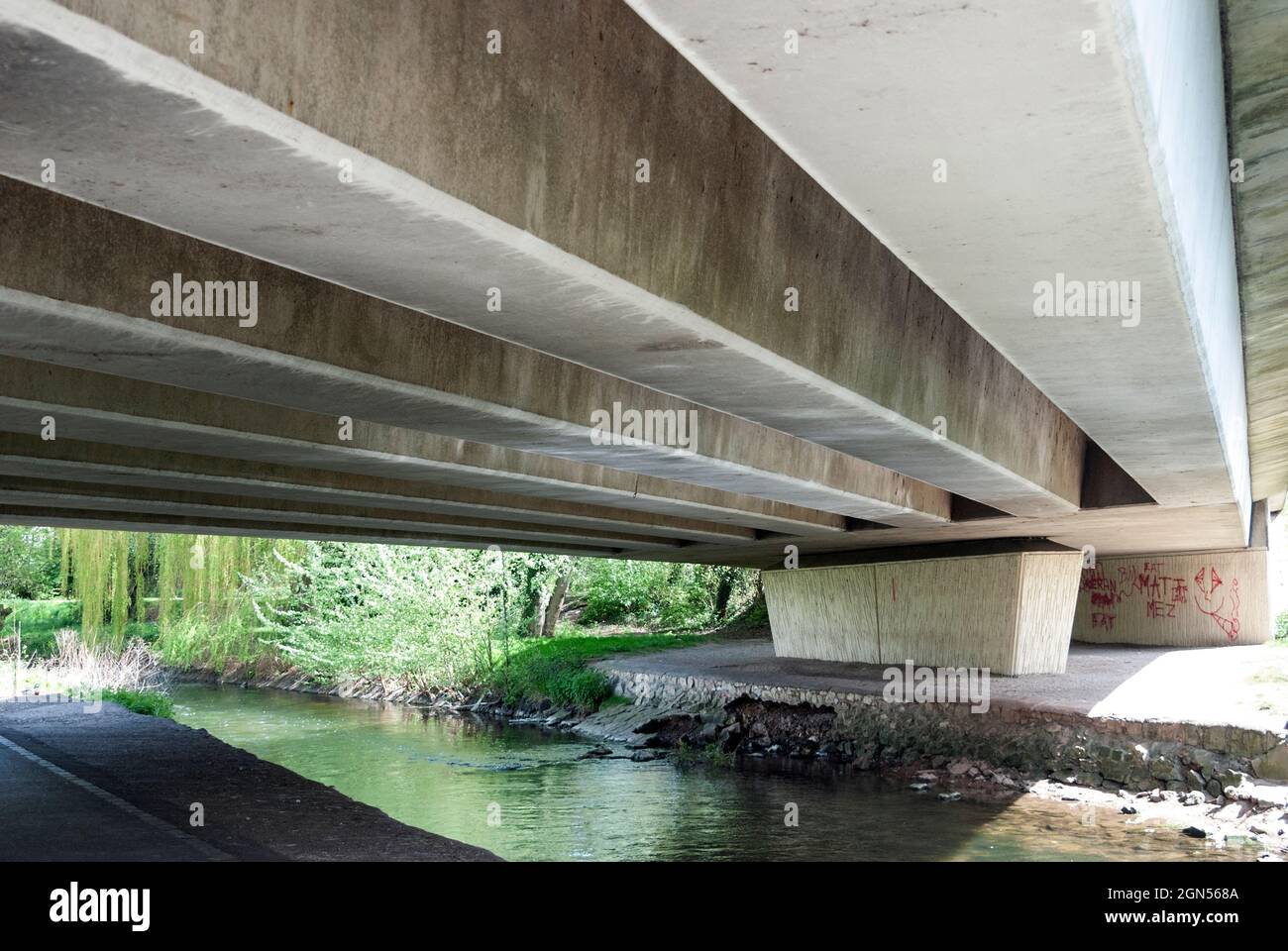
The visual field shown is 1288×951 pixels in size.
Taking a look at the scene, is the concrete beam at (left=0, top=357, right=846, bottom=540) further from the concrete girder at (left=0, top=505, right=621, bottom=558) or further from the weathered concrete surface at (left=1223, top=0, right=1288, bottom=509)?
the weathered concrete surface at (left=1223, top=0, right=1288, bottom=509)

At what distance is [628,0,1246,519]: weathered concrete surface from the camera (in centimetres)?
283

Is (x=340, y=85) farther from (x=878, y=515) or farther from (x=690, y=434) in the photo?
(x=878, y=515)

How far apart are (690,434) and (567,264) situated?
15.8 feet

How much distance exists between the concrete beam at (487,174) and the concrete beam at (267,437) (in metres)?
2.37

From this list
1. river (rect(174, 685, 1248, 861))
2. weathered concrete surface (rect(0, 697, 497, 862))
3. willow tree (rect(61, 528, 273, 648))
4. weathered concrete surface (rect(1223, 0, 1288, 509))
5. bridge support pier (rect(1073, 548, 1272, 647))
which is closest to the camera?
weathered concrete surface (rect(1223, 0, 1288, 509))

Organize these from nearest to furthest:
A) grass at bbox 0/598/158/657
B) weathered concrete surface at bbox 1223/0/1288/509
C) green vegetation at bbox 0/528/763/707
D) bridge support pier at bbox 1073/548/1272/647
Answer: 1. weathered concrete surface at bbox 1223/0/1288/509
2. bridge support pier at bbox 1073/548/1272/647
3. green vegetation at bbox 0/528/763/707
4. grass at bbox 0/598/158/657

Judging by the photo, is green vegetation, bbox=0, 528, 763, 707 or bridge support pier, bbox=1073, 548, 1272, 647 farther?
green vegetation, bbox=0, 528, 763, 707

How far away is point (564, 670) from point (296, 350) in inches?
816

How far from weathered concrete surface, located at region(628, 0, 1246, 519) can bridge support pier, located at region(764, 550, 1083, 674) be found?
13.3 meters

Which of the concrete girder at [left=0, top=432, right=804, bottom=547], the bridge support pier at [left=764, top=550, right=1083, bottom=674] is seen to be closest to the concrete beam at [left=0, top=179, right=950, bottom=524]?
the concrete girder at [left=0, top=432, right=804, bottom=547]

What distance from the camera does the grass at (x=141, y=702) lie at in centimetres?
2083

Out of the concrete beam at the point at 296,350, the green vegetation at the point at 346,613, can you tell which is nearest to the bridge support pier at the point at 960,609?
the green vegetation at the point at 346,613
